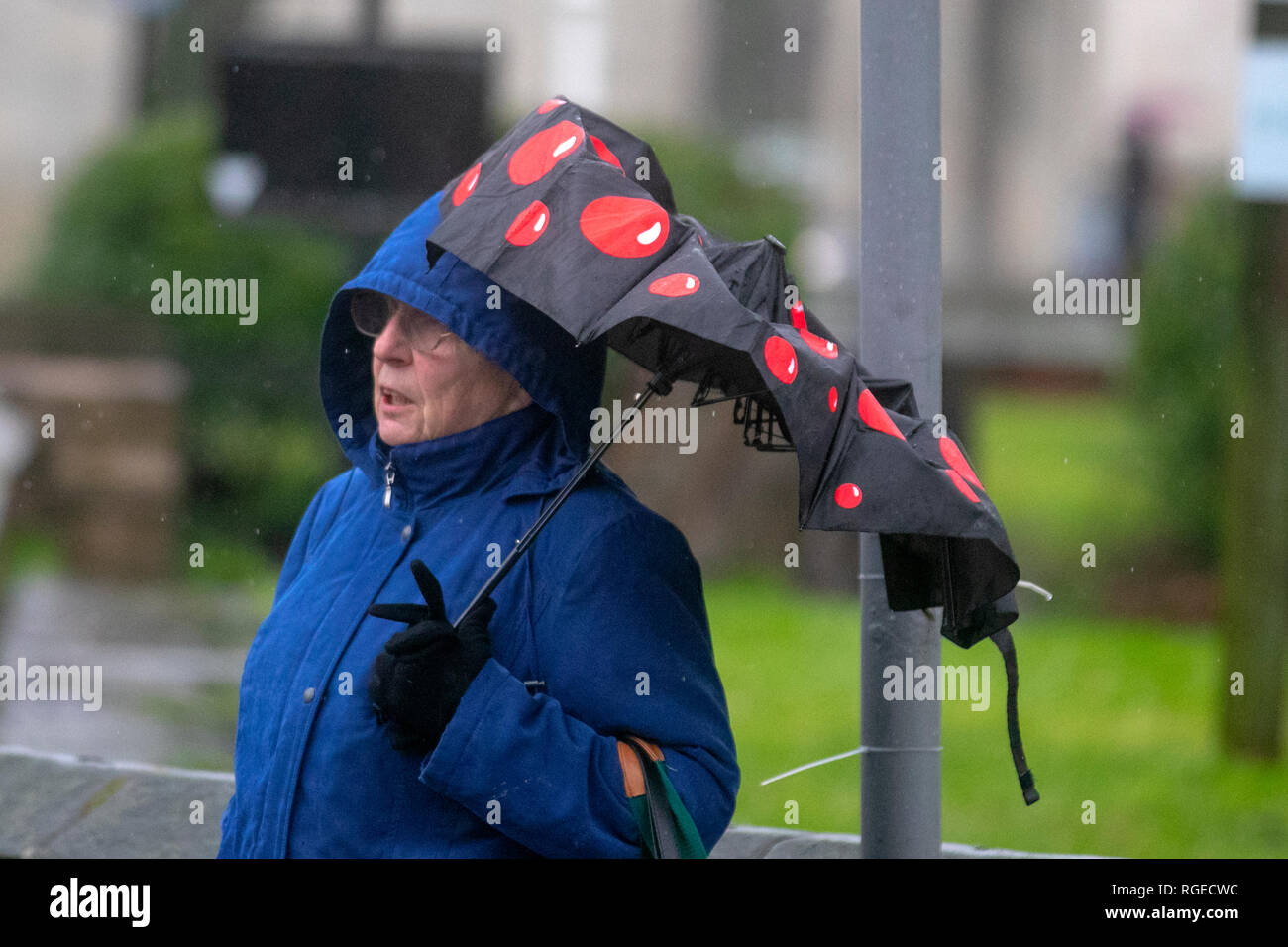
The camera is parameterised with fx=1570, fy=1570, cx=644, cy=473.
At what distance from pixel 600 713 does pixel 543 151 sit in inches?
35.1

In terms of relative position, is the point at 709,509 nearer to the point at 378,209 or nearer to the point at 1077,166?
the point at 378,209

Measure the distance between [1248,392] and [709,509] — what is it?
3586mm

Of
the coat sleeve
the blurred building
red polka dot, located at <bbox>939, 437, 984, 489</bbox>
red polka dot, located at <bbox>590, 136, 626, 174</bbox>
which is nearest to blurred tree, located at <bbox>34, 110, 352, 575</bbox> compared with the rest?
the blurred building

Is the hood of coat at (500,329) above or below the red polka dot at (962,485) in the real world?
above

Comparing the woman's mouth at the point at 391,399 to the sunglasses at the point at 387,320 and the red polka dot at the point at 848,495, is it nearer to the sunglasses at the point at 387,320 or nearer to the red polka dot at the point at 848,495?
the sunglasses at the point at 387,320

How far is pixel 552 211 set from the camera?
2.39 meters

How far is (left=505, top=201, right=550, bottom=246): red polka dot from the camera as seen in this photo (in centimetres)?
238

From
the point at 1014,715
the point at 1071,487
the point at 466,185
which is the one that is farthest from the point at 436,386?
the point at 1071,487

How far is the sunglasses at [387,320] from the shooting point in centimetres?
259

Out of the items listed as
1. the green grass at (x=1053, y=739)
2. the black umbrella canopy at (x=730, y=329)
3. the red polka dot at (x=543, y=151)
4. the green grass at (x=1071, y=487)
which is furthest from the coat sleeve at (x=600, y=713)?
the green grass at (x=1071, y=487)

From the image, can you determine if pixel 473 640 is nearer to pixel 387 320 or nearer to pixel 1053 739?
pixel 387 320

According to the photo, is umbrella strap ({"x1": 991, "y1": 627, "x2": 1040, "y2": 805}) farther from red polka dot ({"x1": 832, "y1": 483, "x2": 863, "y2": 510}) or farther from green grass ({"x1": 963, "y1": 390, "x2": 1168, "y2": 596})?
green grass ({"x1": 963, "y1": 390, "x2": 1168, "y2": 596})

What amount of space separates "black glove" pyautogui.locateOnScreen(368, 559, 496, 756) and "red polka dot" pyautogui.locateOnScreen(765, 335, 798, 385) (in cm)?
59

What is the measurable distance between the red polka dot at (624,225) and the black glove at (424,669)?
21.8 inches
